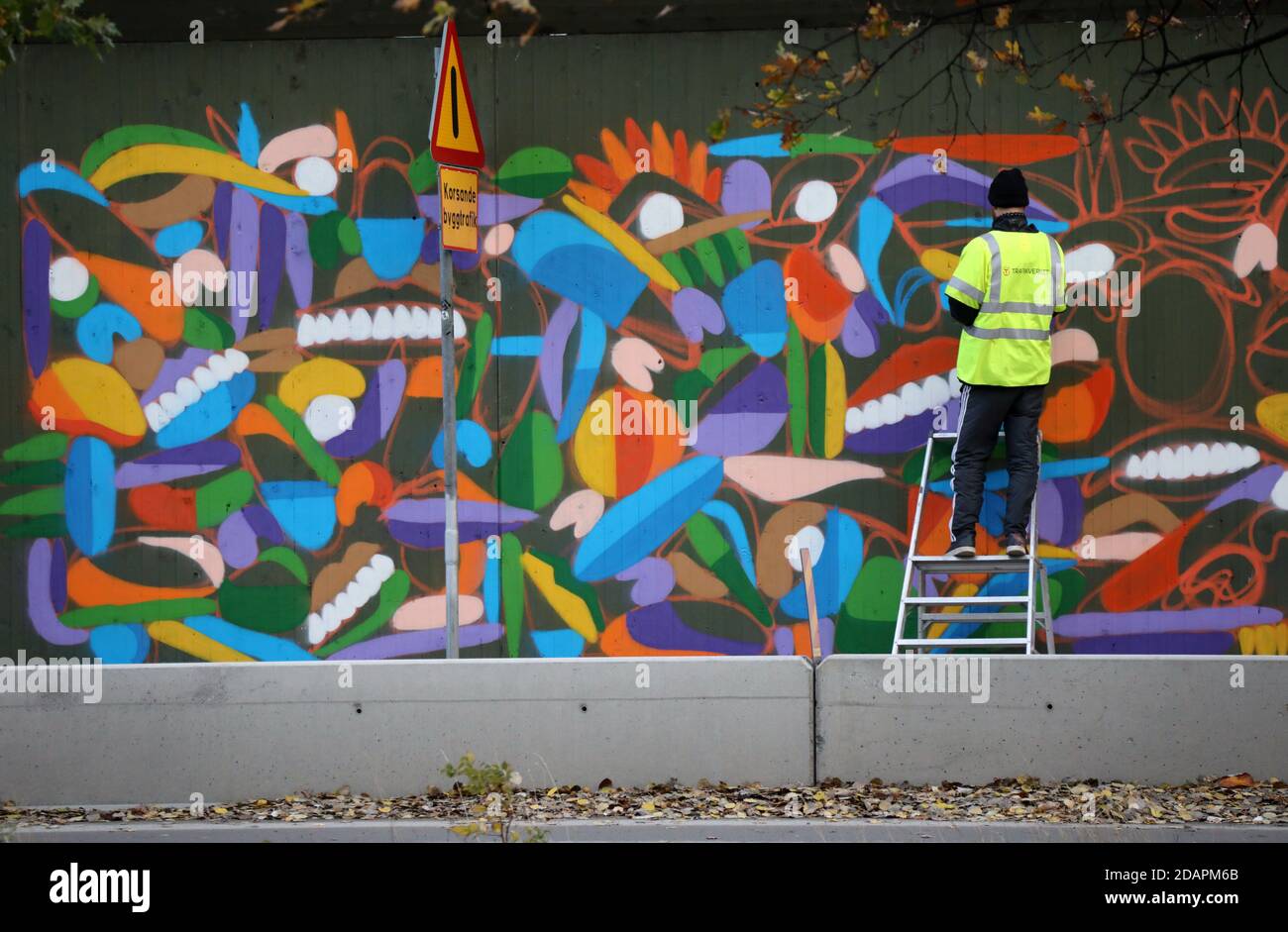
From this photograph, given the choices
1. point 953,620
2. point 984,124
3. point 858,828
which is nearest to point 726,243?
point 984,124

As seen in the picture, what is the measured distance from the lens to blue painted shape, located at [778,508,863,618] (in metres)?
Answer: 10.5

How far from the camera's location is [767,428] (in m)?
10.6

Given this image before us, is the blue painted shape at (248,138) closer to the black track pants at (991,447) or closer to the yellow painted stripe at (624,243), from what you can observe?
the yellow painted stripe at (624,243)

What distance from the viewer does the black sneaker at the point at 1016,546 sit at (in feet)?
31.3

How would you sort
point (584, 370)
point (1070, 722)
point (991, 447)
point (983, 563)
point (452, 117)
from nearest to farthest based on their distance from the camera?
1. point (1070, 722)
2. point (452, 117)
3. point (983, 563)
4. point (991, 447)
5. point (584, 370)

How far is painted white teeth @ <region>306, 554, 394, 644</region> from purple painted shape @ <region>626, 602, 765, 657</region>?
1720mm

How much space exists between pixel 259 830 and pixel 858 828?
2866 millimetres

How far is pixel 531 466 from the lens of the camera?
1065cm

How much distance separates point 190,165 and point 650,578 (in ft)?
13.9

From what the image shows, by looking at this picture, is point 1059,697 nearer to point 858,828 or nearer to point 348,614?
point 858,828

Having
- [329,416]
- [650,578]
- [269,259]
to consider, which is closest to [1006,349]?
[650,578]

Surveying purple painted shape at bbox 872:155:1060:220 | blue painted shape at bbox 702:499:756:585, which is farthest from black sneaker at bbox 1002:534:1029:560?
purple painted shape at bbox 872:155:1060:220

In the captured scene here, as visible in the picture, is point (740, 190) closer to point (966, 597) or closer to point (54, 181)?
point (966, 597)

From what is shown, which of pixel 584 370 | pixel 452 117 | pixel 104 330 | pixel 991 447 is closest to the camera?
pixel 452 117
